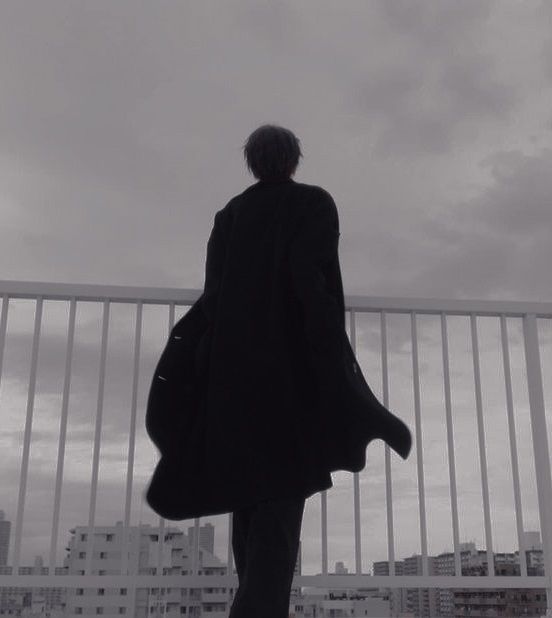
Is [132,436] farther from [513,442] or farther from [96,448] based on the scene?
[513,442]

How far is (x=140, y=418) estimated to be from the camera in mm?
2215

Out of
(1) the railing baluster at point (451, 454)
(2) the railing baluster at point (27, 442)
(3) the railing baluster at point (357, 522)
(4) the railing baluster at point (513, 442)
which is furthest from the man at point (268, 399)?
(4) the railing baluster at point (513, 442)

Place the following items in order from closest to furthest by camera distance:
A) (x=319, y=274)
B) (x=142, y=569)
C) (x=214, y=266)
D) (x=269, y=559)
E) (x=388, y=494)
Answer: (x=269, y=559)
(x=319, y=274)
(x=214, y=266)
(x=142, y=569)
(x=388, y=494)

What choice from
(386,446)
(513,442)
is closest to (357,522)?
(386,446)

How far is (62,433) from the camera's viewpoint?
218 centimetres

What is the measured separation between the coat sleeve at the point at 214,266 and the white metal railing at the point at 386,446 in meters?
0.49

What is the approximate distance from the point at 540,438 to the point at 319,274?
46.7 inches

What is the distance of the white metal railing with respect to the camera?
6.76 ft

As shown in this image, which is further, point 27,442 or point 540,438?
point 540,438

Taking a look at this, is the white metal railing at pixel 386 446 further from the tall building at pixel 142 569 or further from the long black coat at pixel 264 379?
the long black coat at pixel 264 379

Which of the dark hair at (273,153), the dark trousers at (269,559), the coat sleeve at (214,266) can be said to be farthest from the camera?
the dark hair at (273,153)

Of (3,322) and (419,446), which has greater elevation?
(3,322)

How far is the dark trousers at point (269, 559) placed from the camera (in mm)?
1462

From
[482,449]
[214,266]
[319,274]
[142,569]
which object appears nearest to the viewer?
[319,274]
